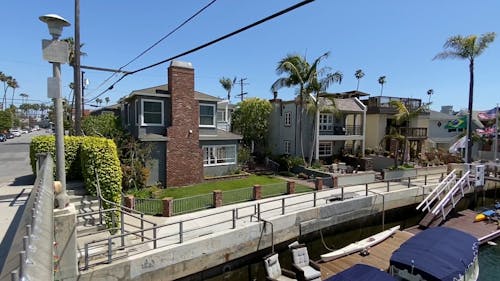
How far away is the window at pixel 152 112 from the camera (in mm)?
20875

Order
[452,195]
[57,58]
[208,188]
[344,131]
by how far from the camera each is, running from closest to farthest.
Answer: [57,58], [452,195], [208,188], [344,131]

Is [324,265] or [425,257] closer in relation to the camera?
[425,257]

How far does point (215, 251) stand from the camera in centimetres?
1129

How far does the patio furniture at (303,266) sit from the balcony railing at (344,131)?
19458mm

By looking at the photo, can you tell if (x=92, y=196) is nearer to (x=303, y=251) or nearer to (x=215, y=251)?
(x=215, y=251)

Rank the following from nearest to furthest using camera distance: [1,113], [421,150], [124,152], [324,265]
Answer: [324,265], [124,152], [421,150], [1,113]

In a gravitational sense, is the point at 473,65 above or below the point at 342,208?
above

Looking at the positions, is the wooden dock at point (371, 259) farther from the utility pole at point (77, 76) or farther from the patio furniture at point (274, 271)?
the utility pole at point (77, 76)

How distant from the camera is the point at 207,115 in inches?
936

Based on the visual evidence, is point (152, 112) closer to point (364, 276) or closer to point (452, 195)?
point (364, 276)

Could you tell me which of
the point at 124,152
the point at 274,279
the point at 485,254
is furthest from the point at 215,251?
the point at 485,254

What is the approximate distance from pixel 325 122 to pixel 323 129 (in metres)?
0.85

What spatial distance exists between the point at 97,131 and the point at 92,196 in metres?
12.3

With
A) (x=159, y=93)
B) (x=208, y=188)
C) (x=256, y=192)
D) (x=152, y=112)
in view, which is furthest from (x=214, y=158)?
(x=256, y=192)
